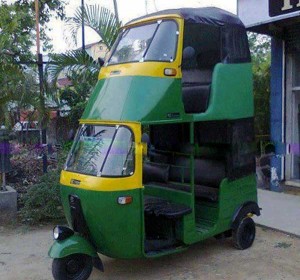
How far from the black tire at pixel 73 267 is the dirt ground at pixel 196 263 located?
30cm

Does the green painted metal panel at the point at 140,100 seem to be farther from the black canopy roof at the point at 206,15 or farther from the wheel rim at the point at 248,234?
the wheel rim at the point at 248,234

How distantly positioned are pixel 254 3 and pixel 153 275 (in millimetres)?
5919

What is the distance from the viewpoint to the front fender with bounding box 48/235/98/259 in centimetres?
457

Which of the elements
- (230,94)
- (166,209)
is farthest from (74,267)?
(230,94)

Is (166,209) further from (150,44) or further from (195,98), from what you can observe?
(150,44)

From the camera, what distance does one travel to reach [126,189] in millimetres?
4605

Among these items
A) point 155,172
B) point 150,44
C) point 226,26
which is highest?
point 226,26

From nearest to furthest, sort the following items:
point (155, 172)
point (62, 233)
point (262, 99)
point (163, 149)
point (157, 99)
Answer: point (62, 233), point (157, 99), point (155, 172), point (163, 149), point (262, 99)

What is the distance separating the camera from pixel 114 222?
4.59m

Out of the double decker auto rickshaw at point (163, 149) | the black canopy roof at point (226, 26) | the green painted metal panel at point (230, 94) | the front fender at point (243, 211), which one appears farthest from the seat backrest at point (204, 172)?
the black canopy roof at point (226, 26)

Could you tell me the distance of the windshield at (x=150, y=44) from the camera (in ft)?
16.6

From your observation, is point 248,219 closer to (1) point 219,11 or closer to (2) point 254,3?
(1) point 219,11

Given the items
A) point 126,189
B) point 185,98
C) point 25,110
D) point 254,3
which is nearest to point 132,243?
point 126,189

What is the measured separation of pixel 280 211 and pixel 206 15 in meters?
3.85
